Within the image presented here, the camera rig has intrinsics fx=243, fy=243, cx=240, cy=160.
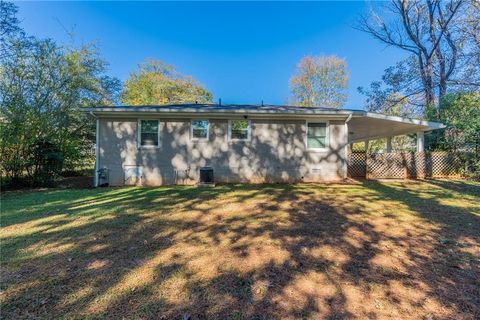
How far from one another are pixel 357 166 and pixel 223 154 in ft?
20.1

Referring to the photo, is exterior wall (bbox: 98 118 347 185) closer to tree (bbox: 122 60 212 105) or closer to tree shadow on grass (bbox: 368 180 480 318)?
tree shadow on grass (bbox: 368 180 480 318)

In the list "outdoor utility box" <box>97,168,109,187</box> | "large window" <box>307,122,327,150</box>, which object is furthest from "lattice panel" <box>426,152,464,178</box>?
"outdoor utility box" <box>97,168,109,187</box>

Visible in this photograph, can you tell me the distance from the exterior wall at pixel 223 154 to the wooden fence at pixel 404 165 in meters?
1.79

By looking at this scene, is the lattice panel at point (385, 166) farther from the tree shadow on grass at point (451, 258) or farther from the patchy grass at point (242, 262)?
the patchy grass at point (242, 262)

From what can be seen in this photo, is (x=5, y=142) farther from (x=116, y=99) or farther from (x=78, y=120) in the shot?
(x=116, y=99)

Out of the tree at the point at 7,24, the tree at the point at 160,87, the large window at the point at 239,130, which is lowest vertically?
the large window at the point at 239,130

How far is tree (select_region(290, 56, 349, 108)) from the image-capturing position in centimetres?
2838

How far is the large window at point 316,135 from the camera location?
9680 mm

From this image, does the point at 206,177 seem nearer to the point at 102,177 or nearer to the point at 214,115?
the point at 214,115

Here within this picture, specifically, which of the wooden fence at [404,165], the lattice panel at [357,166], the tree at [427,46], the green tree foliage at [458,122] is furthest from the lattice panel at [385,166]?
the tree at [427,46]

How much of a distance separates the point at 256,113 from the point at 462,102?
33.0 ft

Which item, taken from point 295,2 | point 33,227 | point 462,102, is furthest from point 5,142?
point 462,102

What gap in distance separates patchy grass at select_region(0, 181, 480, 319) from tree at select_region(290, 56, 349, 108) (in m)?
25.1

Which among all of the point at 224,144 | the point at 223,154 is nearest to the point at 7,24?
the point at 224,144
